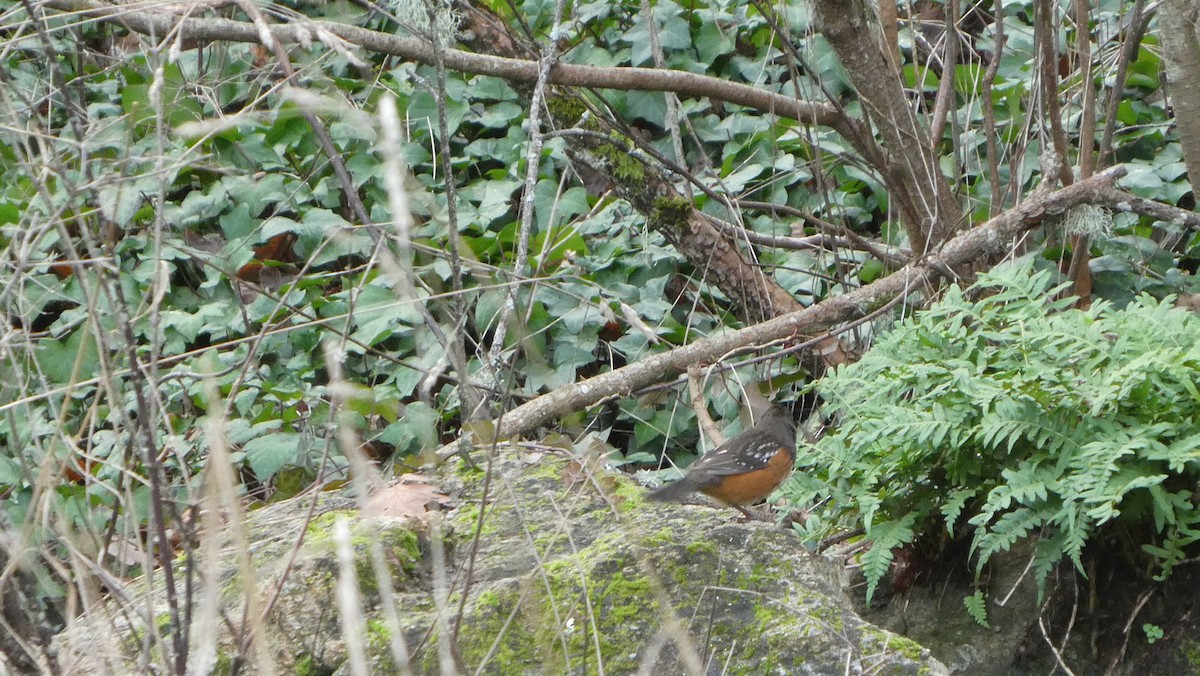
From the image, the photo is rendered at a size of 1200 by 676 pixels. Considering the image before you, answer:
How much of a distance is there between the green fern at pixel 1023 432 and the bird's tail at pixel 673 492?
1.45 feet

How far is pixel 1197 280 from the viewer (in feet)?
16.3

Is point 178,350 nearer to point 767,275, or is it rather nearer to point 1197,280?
point 767,275

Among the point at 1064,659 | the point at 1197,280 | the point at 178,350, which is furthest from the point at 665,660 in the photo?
the point at 178,350

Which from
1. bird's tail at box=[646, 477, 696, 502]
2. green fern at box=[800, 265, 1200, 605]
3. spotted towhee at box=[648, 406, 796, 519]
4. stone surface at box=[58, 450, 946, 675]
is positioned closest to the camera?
stone surface at box=[58, 450, 946, 675]

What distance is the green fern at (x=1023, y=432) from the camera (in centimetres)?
248

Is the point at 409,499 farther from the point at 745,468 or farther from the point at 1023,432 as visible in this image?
the point at 1023,432

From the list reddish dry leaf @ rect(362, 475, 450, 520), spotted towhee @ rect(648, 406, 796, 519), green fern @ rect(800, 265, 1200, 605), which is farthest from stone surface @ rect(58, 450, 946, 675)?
spotted towhee @ rect(648, 406, 796, 519)

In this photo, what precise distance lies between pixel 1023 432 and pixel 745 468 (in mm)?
1352

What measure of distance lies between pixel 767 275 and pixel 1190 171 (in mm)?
1871

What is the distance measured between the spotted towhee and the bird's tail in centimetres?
1

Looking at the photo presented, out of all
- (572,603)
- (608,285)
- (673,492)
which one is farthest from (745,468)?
→ (608,285)

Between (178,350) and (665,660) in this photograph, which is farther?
(178,350)

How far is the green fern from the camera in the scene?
2.48 metres

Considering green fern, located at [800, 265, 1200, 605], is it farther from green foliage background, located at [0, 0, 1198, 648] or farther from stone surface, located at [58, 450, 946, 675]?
stone surface, located at [58, 450, 946, 675]
